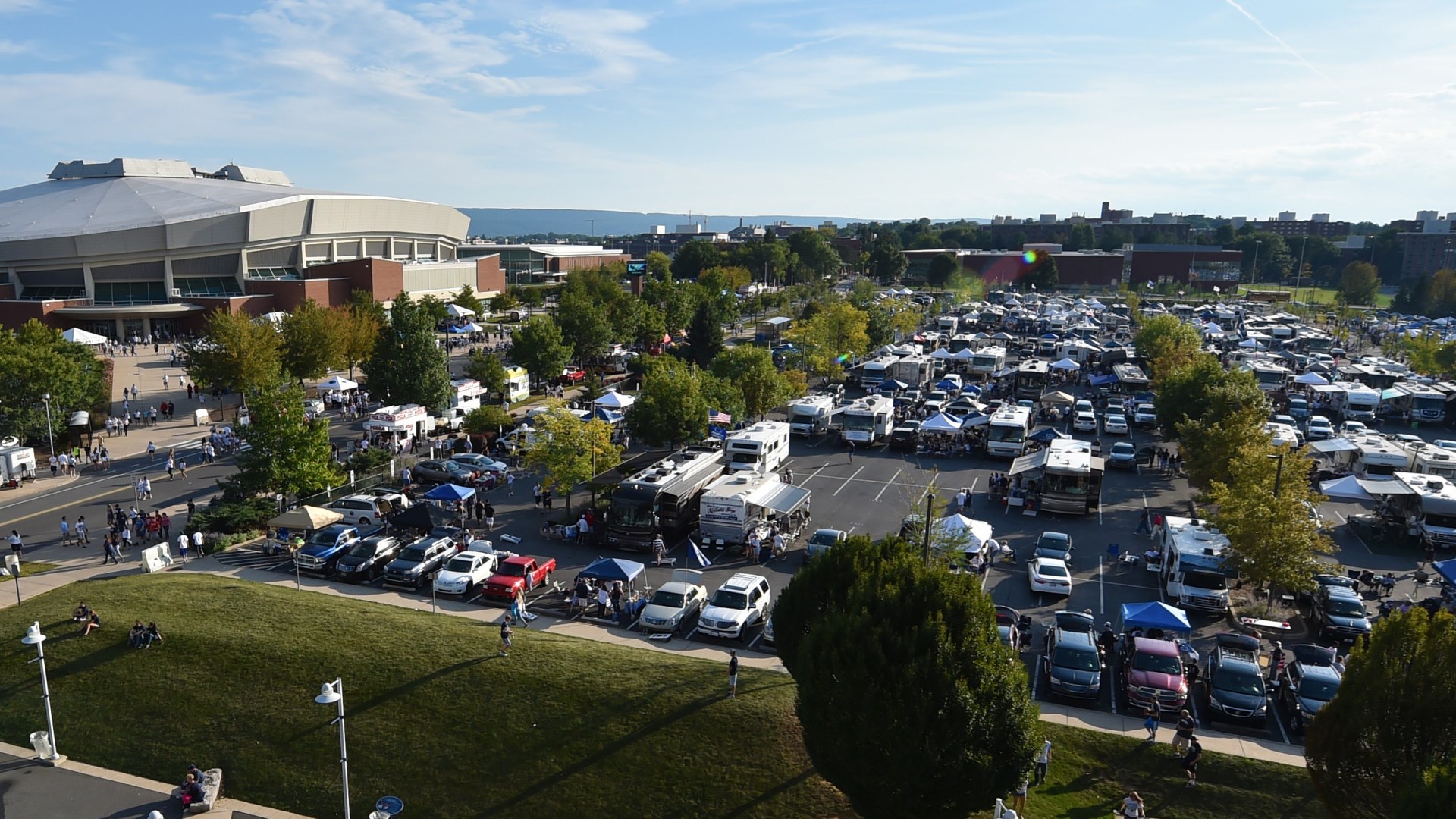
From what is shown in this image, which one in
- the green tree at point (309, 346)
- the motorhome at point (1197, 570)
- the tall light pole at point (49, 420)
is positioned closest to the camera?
the motorhome at point (1197, 570)

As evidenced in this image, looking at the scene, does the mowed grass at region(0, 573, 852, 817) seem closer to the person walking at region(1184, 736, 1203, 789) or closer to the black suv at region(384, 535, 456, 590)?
the black suv at region(384, 535, 456, 590)

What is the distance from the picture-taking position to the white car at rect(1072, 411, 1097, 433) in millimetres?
45562

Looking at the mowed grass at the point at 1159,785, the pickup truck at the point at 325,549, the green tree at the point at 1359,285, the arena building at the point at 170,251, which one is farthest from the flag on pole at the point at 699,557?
the green tree at the point at 1359,285

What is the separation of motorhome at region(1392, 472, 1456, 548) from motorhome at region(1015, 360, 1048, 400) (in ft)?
81.0

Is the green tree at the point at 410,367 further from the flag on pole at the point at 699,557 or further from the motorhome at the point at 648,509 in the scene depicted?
the flag on pole at the point at 699,557

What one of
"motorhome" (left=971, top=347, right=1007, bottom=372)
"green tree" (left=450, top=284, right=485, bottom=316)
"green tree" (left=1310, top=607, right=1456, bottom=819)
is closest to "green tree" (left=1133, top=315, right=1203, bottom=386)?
"motorhome" (left=971, top=347, right=1007, bottom=372)

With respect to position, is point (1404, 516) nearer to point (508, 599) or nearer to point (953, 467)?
point (953, 467)

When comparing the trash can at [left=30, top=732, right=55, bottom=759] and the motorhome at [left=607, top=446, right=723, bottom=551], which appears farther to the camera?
the motorhome at [left=607, top=446, right=723, bottom=551]

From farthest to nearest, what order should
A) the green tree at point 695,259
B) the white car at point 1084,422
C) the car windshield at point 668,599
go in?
the green tree at point 695,259 < the white car at point 1084,422 < the car windshield at point 668,599

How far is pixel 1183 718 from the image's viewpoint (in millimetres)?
16484

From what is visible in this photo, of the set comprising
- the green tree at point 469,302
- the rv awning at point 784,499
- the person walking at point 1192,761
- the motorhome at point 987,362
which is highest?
the green tree at point 469,302

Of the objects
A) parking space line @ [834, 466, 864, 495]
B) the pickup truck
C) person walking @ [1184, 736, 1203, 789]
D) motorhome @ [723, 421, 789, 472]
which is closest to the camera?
person walking @ [1184, 736, 1203, 789]

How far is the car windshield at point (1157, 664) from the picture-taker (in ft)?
61.5

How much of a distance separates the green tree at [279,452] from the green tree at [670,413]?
12265mm
